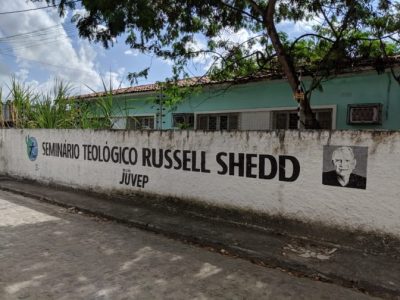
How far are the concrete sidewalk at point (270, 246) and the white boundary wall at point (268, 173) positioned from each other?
33 centimetres

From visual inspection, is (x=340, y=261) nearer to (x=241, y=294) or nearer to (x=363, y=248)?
(x=363, y=248)

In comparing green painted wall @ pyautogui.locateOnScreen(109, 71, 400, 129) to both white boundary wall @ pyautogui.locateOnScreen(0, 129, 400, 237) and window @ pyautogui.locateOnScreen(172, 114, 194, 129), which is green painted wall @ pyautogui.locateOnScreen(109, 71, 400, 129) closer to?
window @ pyautogui.locateOnScreen(172, 114, 194, 129)

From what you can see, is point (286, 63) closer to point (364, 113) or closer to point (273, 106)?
point (364, 113)

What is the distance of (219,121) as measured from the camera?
13.1 meters

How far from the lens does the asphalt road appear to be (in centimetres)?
390

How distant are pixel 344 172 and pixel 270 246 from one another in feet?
4.34

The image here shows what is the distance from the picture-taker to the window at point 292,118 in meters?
10.6

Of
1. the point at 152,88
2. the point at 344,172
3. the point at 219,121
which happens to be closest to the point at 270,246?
the point at 344,172

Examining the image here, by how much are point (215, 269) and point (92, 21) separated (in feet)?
17.6

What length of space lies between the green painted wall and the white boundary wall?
5.28 ft

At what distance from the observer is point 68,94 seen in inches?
429

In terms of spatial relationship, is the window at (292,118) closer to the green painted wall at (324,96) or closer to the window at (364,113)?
the green painted wall at (324,96)

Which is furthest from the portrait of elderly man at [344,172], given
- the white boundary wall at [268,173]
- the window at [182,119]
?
the window at [182,119]

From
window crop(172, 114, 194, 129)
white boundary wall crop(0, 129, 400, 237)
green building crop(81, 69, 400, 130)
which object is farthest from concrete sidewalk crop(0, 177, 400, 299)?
window crop(172, 114, 194, 129)
